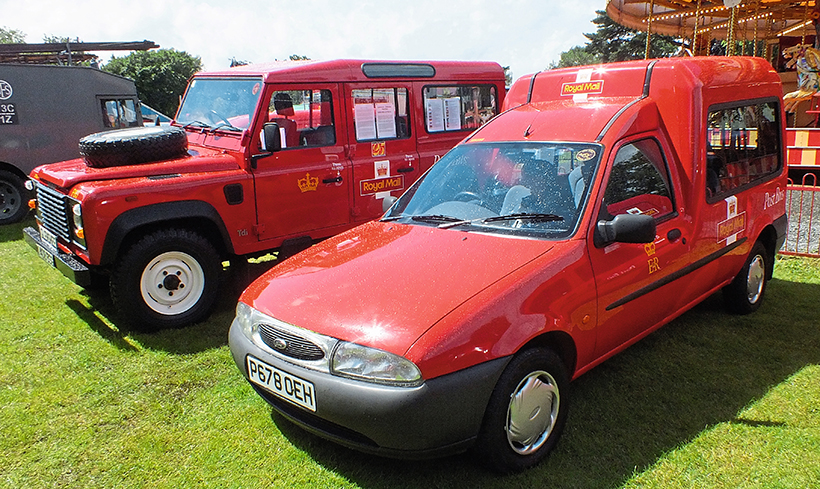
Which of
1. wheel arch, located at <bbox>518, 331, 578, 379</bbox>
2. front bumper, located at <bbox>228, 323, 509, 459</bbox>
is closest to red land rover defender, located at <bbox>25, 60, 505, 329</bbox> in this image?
front bumper, located at <bbox>228, 323, 509, 459</bbox>

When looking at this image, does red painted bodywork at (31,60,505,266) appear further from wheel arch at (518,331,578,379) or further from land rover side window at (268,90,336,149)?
wheel arch at (518,331,578,379)

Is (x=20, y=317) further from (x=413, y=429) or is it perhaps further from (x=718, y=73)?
(x=718, y=73)

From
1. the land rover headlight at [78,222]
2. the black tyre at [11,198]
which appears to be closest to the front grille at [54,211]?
the land rover headlight at [78,222]

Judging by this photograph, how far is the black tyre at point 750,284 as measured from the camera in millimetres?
4926

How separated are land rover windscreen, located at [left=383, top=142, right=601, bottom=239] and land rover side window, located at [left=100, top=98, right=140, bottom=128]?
8.69m

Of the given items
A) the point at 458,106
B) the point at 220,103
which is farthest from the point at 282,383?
the point at 458,106

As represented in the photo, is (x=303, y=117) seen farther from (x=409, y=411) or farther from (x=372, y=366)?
(x=409, y=411)

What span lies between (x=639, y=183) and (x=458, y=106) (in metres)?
3.51

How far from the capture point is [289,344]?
2932 millimetres

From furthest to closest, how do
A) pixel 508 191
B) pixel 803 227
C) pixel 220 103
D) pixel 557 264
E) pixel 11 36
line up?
pixel 11 36
pixel 803 227
pixel 220 103
pixel 508 191
pixel 557 264

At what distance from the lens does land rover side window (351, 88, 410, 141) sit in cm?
603

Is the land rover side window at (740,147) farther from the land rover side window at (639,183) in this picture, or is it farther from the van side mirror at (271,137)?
the van side mirror at (271,137)

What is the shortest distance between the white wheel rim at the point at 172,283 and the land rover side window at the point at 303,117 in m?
1.39

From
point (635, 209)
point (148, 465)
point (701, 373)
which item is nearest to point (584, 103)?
point (635, 209)
